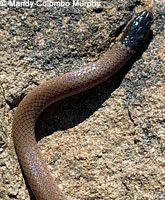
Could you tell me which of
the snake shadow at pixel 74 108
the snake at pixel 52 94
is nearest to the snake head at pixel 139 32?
the snake at pixel 52 94

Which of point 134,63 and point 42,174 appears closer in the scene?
point 42,174

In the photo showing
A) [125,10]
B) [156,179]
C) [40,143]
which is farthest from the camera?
[125,10]

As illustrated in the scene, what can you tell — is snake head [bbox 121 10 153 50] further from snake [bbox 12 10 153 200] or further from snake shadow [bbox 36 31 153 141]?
snake shadow [bbox 36 31 153 141]

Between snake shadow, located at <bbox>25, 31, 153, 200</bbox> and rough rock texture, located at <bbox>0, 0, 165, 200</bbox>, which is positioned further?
snake shadow, located at <bbox>25, 31, 153, 200</bbox>

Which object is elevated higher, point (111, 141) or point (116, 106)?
point (116, 106)

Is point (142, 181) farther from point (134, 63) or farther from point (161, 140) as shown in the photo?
point (134, 63)

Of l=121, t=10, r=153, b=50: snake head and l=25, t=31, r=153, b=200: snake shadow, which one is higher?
l=121, t=10, r=153, b=50: snake head

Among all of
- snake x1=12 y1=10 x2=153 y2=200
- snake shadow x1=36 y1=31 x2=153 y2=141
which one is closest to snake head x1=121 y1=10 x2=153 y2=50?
snake x1=12 y1=10 x2=153 y2=200

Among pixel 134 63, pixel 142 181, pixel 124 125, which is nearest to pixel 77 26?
pixel 134 63

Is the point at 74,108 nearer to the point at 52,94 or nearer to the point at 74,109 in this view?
the point at 74,109
